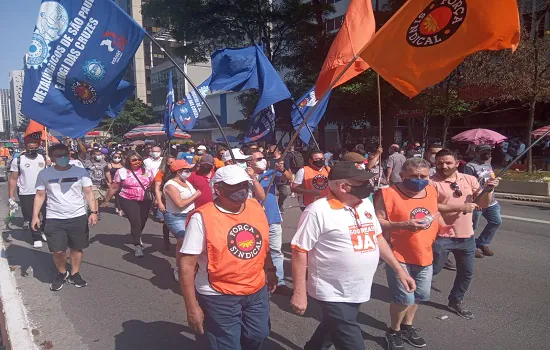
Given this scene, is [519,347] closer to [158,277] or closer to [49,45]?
[158,277]

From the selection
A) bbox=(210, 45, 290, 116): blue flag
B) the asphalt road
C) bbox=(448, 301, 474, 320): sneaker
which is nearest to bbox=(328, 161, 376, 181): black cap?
the asphalt road

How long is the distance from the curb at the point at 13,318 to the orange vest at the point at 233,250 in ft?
7.39

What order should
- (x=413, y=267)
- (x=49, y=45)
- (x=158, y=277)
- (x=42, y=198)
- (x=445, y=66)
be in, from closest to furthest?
1. (x=413, y=267)
2. (x=445, y=66)
3. (x=49, y=45)
4. (x=42, y=198)
5. (x=158, y=277)

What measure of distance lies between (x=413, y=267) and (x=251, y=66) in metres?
3.93

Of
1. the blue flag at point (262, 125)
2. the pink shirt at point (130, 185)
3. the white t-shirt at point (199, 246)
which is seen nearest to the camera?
the white t-shirt at point (199, 246)

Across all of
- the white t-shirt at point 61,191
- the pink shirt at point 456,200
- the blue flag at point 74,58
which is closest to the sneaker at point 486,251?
the pink shirt at point 456,200

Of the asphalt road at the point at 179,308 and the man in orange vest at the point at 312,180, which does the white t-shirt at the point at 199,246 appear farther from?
the man in orange vest at the point at 312,180

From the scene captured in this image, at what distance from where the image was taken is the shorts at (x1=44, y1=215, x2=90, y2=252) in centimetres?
508

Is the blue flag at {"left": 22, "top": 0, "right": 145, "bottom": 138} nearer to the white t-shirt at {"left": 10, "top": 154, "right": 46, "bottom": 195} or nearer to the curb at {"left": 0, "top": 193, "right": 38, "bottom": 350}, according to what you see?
the curb at {"left": 0, "top": 193, "right": 38, "bottom": 350}

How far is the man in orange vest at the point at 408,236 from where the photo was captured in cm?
358

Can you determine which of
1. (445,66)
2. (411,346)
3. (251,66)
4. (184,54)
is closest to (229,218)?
(411,346)

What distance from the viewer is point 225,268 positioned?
2752 millimetres

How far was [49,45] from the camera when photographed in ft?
15.1

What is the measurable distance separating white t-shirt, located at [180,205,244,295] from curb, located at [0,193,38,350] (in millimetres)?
2096
